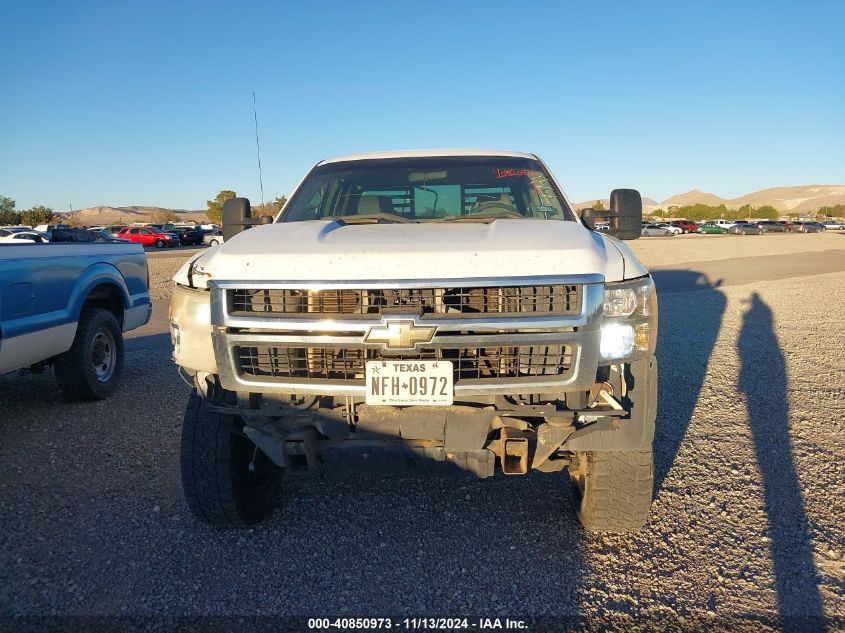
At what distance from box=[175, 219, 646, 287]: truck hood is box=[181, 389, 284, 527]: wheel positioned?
74 cm

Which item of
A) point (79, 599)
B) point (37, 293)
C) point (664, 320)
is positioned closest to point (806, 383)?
point (664, 320)

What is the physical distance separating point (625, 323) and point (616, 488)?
929 millimetres

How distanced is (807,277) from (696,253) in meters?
12.1

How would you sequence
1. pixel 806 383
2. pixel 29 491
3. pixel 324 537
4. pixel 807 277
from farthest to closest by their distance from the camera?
pixel 807 277
pixel 806 383
pixel 29 491
pixel 324 537

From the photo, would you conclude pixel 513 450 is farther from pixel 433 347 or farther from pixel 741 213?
pixel 741 213

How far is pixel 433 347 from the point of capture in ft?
8.69

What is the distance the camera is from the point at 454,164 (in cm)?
440

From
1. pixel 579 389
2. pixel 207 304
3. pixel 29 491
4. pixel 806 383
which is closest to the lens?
pixel 579 389

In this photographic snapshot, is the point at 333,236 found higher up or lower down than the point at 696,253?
higher up

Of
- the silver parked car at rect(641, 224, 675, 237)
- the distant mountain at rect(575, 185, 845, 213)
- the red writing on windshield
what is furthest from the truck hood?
the distant mountain at rect(575, 185, 845, 213)

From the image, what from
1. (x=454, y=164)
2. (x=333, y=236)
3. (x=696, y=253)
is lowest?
(x=696, y=253)

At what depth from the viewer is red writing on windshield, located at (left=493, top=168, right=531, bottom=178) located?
429 centimetres

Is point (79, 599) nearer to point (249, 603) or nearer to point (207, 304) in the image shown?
point (249, 603)

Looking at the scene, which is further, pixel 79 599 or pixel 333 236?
pixel 333 236
